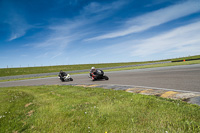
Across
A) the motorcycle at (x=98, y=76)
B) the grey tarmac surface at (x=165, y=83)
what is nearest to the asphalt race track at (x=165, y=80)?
the grey tarmac surface at (x=165, y=83)

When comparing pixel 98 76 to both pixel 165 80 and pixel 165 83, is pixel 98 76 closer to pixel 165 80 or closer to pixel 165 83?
pixel 165 80

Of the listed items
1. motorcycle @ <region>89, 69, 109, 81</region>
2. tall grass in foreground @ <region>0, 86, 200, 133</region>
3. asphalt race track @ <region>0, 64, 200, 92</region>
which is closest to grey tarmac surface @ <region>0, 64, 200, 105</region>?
asphalt race track @ <region>0, 64, 200, 92</region>

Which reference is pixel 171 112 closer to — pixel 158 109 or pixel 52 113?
pixel 158 109

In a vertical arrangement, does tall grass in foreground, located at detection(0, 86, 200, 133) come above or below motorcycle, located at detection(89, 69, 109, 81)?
below

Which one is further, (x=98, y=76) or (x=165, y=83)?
(x=98, y=76)

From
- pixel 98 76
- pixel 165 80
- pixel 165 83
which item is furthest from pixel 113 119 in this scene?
pixel 98 76

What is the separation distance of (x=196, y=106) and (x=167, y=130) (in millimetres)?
1769

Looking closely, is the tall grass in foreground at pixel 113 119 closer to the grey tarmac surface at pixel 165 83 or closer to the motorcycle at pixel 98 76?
the grey tarmac surface at pixel 165 83

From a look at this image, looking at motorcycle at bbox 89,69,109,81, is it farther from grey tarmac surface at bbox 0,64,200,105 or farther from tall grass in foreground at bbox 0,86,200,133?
tall grass in foreground at bbox 0,86,200,133

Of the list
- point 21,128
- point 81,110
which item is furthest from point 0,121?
point 81,110

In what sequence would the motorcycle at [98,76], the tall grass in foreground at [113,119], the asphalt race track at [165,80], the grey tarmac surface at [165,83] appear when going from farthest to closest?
the motorcycle at [98,76] < the asphalt race track at [165,80] < the grey tarmac surface at [165,83] < the tall grass in foreground at [113,119]

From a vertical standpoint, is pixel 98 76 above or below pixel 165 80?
above

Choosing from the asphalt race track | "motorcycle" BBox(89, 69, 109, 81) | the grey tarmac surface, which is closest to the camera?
the grey tarmac surface

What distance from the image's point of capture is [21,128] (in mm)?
3430
